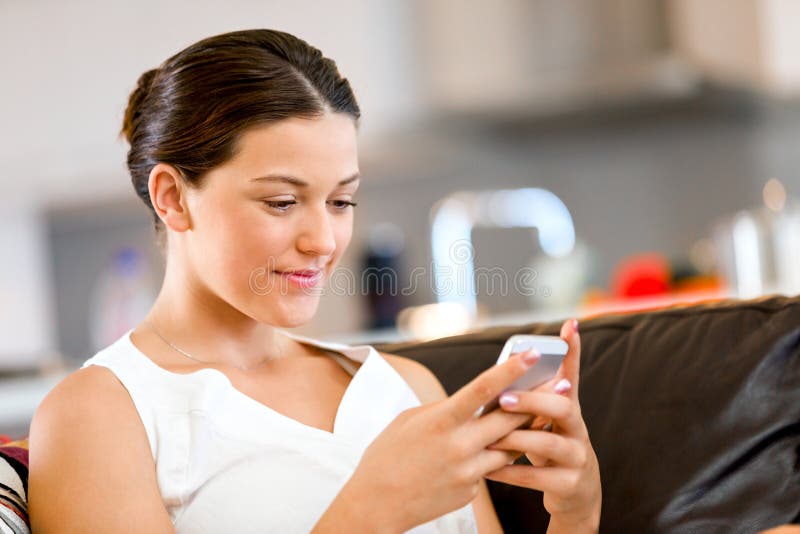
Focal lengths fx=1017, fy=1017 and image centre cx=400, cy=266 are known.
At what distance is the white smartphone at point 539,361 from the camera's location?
2.95 feet

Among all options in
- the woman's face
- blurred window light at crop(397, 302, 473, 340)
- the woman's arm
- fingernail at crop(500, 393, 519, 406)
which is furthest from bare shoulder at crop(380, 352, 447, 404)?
blurred window light at crop(397, 302, 473, 340)

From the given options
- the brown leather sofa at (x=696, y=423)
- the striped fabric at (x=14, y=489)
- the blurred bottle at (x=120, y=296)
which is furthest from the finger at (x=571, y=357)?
the blurred bottle at (x=120, y=296)

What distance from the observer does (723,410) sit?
1.19 m

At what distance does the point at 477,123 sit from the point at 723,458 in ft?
9.43

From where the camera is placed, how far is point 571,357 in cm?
97

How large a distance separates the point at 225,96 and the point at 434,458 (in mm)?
483

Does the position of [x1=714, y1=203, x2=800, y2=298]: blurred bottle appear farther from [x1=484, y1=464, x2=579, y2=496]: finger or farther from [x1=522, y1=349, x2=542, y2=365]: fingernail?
[x1=522, y1=349, x2=542, y2=365]: fingernail

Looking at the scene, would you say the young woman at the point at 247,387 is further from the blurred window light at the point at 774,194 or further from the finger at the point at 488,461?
the blurred window light at the point at 774,194

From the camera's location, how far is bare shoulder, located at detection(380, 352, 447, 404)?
136 cm

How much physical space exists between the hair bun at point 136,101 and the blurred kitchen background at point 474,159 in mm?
1973

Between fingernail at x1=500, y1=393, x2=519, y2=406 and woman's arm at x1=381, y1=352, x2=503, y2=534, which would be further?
woman's arm at x1=381, y1=352, x2=503, y2=534

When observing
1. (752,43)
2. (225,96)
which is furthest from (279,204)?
(752,43)

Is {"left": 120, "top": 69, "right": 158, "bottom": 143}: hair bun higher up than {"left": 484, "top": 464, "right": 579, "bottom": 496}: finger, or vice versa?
{"left": 120, "top": 69, "right": 158, "bottom": 143}: hair bun

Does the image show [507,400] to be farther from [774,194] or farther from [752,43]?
[774,194]
